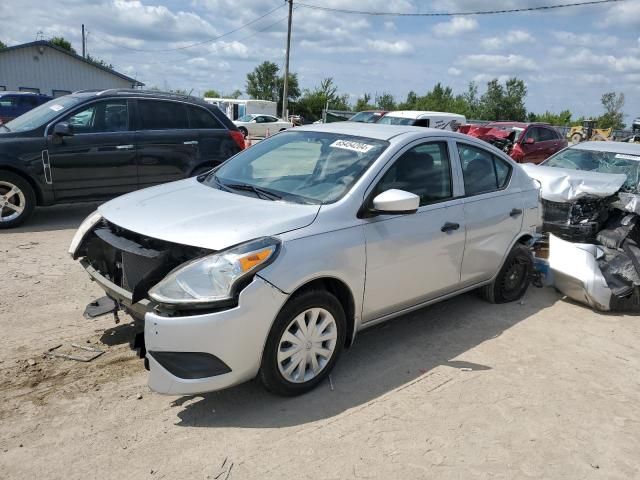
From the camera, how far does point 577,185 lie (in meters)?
6.21

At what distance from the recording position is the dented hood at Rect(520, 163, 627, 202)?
19.8ft

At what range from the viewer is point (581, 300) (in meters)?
5.62

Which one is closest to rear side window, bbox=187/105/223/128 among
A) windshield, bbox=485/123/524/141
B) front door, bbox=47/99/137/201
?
front door, bbox=47/99/137/201

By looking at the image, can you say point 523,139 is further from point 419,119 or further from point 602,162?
point 602,162

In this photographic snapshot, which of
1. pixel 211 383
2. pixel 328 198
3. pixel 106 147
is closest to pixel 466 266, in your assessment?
pixel 328 198

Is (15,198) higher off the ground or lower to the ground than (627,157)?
lower

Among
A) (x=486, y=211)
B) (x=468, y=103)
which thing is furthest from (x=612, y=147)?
(x=468, y=103)

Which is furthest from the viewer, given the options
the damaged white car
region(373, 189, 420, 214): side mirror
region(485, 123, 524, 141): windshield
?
region(485, 123, 524, 141): windshield

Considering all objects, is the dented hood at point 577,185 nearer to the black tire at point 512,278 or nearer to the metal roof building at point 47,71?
the black tire at point 512,278

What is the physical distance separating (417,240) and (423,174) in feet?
1.93

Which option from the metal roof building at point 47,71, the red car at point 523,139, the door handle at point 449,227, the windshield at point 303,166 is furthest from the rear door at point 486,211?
the metal roof building at point 47,71

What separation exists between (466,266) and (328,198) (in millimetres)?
1623

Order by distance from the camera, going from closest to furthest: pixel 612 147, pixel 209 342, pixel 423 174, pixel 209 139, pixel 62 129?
pixel 209 342 < pixel 423 174 < pixel 62 129 < pixel 612 147 < pixel 209 139

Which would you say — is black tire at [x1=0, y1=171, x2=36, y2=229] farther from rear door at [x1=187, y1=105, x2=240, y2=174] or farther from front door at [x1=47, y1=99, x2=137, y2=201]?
rear door at [x1=187, y1=105, x2=240, y2=174]
